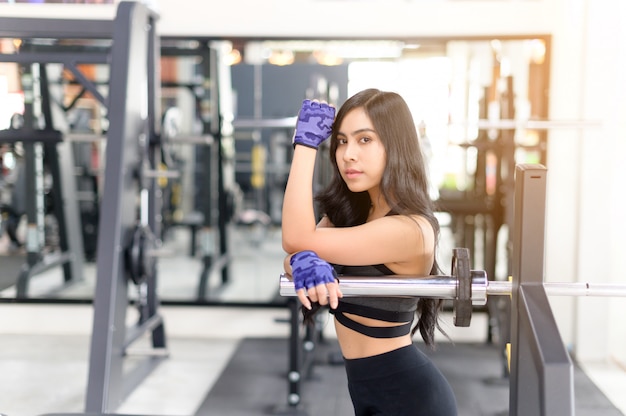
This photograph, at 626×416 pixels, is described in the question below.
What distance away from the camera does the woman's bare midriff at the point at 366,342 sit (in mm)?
1466

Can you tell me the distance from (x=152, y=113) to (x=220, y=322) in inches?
61.1

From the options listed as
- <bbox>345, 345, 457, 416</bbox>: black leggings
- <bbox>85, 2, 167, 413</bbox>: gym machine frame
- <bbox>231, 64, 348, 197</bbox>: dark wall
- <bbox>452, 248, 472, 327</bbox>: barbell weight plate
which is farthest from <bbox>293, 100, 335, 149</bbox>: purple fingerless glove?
<bbox>231, 64, 348, 197</bbox>: dark wall

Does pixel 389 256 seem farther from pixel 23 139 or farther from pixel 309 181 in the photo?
pixel 23 139

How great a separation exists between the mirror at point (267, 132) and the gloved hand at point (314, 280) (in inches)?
89.4

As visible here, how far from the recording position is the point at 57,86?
4949mm

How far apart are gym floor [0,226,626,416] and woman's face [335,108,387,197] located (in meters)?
2.00

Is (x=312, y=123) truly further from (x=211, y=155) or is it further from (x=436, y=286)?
(x=211, y=155)

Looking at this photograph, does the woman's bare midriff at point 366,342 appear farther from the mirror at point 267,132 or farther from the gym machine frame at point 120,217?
the mirror at point 267,132

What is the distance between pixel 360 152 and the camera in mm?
1412

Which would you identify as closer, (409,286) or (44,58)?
(409,286)

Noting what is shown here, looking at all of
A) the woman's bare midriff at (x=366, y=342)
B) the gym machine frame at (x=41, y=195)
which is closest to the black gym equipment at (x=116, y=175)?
the gym machine frame at (x=41, y=195)

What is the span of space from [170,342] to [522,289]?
3.46m

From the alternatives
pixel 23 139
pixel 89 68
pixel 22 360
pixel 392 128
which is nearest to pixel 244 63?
pixel 23 139

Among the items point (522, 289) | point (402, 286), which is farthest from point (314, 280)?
point (522, 289)
